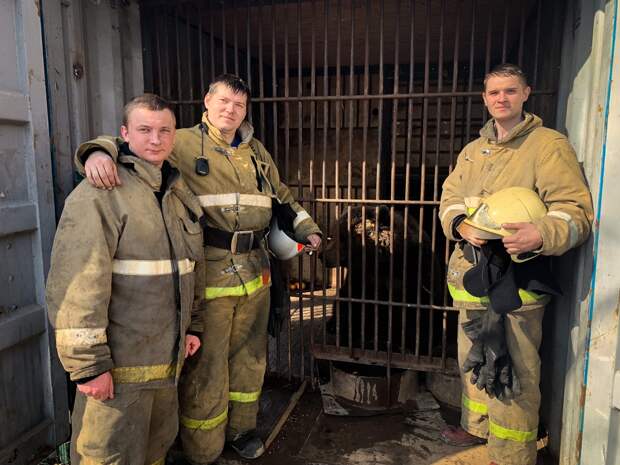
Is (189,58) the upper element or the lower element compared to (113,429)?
upper

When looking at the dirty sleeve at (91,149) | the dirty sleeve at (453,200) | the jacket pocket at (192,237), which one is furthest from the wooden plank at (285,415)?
the dirty sleeve at (91,149)

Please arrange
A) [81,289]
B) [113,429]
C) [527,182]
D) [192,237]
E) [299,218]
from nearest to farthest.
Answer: [81,289] → [113,429] → [192,237] → [527,182] → [299,218]

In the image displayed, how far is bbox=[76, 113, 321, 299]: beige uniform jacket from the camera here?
245 cm

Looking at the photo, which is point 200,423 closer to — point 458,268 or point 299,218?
point 299,218

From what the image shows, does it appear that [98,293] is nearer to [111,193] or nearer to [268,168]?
[111,193]

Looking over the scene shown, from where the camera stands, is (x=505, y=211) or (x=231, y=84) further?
(x=231, y=84)

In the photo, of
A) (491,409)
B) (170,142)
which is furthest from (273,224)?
(491,409)

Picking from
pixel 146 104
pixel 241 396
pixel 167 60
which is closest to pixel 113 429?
pixel 241 396

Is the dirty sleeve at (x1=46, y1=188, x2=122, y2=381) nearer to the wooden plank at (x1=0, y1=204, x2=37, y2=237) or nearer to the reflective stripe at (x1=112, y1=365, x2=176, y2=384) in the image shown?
the reflective stripe at (x1=112, y1=365, x2=176, y2=384)

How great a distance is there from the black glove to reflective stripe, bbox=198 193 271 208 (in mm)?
1284

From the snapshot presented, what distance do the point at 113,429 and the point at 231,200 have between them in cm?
117

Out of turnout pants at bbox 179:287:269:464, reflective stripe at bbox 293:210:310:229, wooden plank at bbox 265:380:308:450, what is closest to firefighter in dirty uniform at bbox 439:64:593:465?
reflective stripe at bbox 293:210:310:229

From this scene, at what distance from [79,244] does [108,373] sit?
51 cm

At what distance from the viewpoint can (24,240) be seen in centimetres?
242
